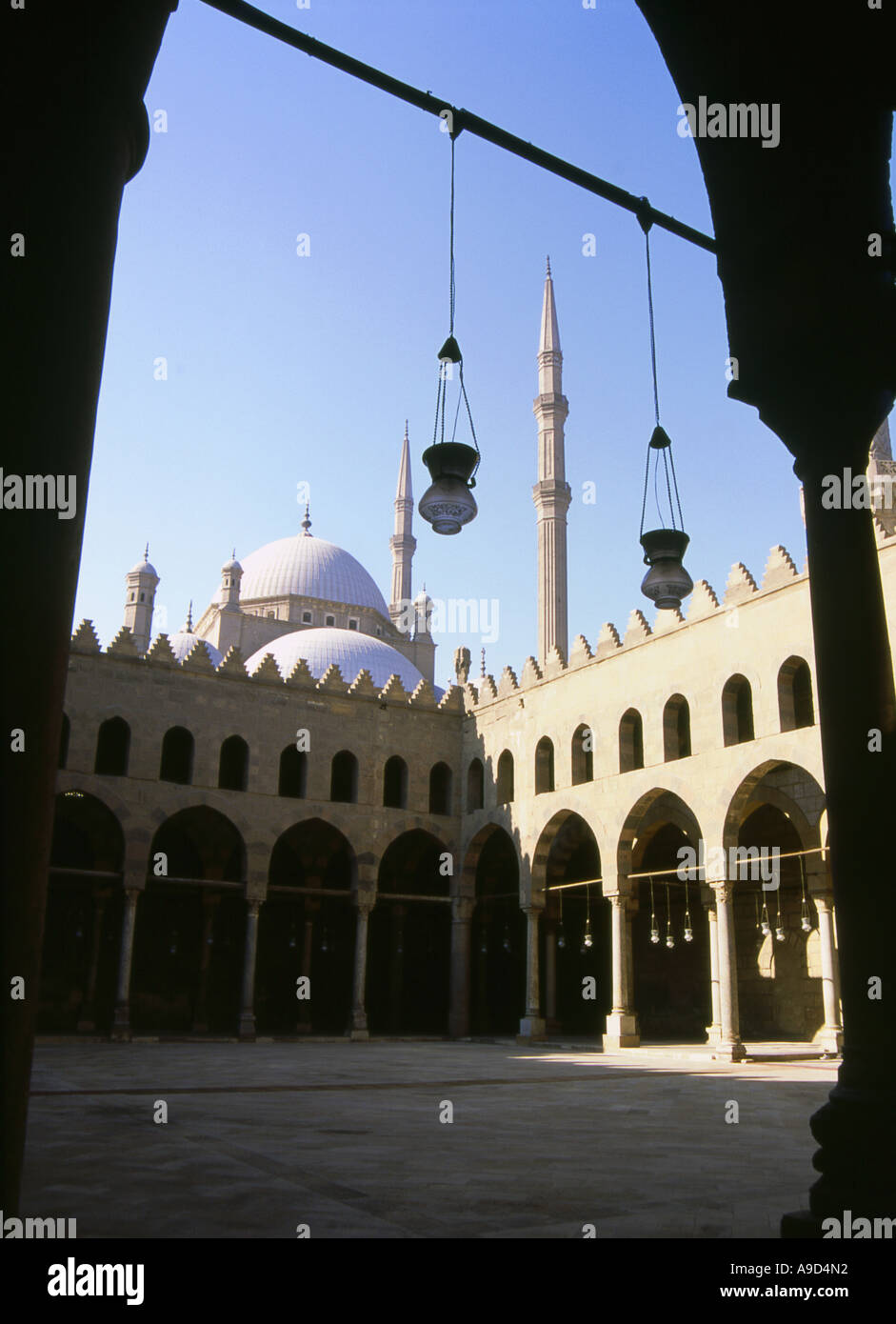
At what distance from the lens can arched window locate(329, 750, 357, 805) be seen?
2436 cm

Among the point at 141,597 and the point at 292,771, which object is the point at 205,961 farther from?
the point at 141,597

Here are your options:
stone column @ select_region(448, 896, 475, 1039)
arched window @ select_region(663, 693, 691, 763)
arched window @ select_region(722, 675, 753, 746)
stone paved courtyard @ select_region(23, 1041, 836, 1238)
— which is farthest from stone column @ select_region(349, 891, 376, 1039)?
arched window @ select_region(722, 675, 753, 746)

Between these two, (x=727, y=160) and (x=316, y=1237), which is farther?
(x=727, y=160)

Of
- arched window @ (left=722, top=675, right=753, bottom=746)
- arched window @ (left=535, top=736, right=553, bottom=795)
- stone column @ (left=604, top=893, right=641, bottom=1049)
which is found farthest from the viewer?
arched window @ (left=535, top=736, right=553, bottom=795)

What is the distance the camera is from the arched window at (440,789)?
2553cm

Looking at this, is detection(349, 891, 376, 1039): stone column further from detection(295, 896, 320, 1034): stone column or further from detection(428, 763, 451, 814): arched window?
detection(428, 763, 451, 814): arched window

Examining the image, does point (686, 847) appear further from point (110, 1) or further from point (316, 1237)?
point (110, 1)

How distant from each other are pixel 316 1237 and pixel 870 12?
5281 mm

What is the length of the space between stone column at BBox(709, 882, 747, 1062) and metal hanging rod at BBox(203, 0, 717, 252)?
14.4 m

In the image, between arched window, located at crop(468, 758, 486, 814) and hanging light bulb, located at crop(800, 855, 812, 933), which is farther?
arched window, located at crop(468, 758, 486, 814)

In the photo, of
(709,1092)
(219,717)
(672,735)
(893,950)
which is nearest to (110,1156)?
(893,950)

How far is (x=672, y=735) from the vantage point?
20000 millimetres

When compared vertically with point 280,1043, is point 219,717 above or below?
above
